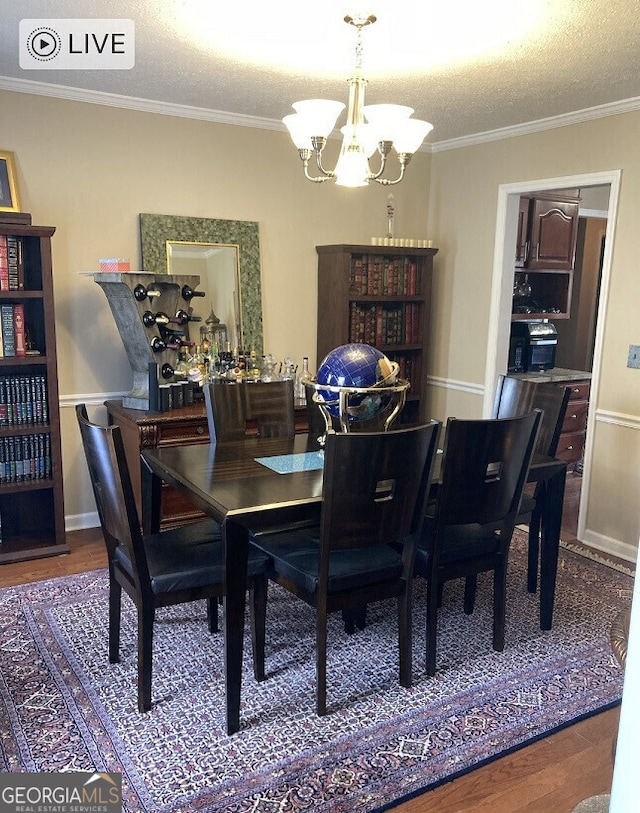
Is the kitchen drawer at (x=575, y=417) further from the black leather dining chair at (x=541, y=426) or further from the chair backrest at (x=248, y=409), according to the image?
the chair backrest at (x=248, y=409)

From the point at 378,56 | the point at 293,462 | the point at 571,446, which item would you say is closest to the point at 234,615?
the point at 293,462

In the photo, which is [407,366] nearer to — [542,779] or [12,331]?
[12,331]

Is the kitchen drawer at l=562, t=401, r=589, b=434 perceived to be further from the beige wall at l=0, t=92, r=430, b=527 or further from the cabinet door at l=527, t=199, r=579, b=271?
the beige wall at l=0, t=92, r=430, b=527

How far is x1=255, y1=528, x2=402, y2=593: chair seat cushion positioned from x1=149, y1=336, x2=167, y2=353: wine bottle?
4.79 ft

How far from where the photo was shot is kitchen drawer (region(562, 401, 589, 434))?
17.0 ft

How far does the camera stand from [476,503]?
2.56m

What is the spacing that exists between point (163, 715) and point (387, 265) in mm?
3145

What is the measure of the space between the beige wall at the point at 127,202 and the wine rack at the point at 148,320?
0.78ft

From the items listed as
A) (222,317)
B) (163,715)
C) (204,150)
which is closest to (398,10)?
(204,150)

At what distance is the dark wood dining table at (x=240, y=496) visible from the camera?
219 centimetres

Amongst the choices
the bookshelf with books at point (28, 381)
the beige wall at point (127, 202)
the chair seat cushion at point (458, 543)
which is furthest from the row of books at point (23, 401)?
the chair seat cushion at point (458, 543)

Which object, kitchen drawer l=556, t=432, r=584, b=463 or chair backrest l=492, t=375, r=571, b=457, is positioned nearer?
chair backrest l=492, t=375, r=571, b=457

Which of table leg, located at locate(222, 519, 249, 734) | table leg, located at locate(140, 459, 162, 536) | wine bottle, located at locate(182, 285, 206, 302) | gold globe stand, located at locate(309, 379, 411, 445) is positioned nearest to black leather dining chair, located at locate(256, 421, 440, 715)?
table leg, located at locate(222, 519, 249, 734)

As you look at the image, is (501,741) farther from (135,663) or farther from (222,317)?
(222,317)
